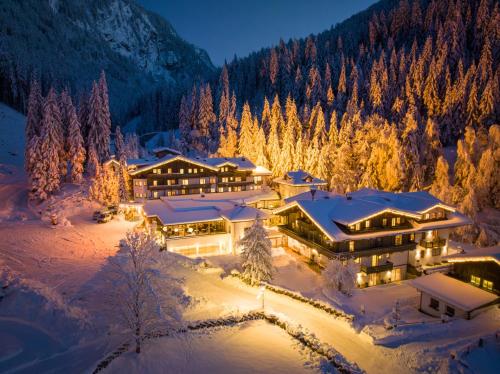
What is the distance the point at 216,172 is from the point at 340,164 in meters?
24.3

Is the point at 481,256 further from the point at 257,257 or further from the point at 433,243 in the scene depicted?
the point at 257,257

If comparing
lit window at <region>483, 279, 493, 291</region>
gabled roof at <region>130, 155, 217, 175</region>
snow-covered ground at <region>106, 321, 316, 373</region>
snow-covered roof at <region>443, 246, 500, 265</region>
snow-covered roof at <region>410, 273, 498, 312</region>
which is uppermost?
gabled roof at <region>130, 155, 217, 175</region>

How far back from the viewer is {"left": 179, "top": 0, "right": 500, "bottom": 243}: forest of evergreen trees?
60562 mm

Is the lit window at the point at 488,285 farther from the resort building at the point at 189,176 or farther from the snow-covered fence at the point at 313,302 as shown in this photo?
the resort building at the point at 189,176

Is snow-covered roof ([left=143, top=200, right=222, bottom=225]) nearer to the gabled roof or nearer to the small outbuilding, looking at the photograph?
the gabled roof

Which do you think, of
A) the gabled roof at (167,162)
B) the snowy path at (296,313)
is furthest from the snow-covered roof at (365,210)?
the gabled roof at (167,162)

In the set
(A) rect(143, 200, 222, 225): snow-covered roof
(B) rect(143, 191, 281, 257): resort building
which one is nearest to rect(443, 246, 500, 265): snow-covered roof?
(B) rect(143, 191, 281, 257): resort building

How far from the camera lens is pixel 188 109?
331 ft

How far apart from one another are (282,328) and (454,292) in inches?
594

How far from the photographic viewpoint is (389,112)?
3248 inches

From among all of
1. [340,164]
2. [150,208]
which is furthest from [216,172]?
[340,164]

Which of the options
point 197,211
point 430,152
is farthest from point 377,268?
point 430,152

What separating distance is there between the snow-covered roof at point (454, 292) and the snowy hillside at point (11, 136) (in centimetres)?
8068

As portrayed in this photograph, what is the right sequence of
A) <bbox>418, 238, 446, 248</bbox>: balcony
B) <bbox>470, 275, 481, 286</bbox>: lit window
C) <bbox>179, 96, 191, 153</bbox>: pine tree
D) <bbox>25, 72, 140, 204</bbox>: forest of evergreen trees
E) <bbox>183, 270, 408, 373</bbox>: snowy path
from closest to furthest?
<bbox>183, 270, 408, 373</bbox>: snowy path < <bbox>470, 275, 481, 286</bbox>: lit window < <bbox>418, 238, 446, 248</bbox>: balcony < <bbox>25, 72, 140, 204</bbox>: forest of evergreen trees < <bbox>179, 96, 191, 153</bbox>: pine tree
